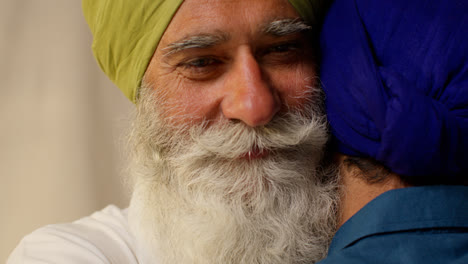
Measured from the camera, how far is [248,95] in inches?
50.8

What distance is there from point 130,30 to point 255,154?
549 millimetres

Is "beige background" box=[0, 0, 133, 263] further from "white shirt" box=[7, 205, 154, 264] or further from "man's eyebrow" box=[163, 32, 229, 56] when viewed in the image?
"man's eyebrow" box=[163, 32, 229, 56]

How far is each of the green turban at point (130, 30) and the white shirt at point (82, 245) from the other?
54cm

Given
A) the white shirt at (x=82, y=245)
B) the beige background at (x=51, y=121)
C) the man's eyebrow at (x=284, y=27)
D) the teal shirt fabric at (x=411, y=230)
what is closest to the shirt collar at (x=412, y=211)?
the teal shirt fabric at (x=411, y=230)

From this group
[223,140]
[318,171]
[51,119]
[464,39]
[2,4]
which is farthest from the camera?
[51,119]

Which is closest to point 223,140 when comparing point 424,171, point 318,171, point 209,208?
point 209,208

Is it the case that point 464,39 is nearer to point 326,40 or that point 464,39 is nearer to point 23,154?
point 326,40

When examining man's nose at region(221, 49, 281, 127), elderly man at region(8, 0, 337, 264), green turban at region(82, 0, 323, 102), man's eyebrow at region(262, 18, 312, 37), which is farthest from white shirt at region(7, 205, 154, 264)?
man's eyebrow at region(262, 18, 312, 37)

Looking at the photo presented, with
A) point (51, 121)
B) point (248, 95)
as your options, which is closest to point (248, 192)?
point (248, 95)

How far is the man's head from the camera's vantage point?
1.34 metres

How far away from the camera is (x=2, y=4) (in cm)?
244

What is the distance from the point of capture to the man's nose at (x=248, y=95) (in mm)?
1288

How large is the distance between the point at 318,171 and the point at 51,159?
1.69 m

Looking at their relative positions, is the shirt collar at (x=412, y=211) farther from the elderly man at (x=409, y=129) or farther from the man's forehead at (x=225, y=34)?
the man's forehead at (x=225, y=34)
